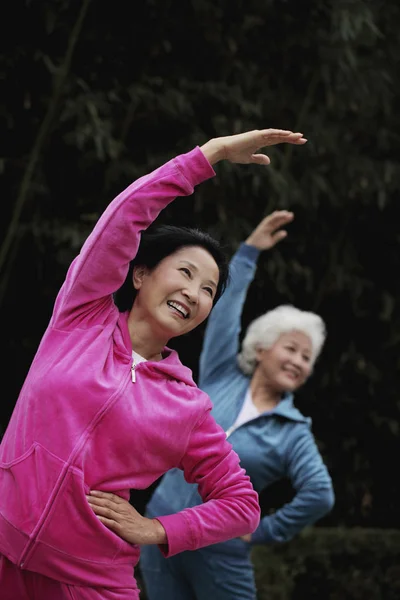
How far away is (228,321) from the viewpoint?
297 centimetres

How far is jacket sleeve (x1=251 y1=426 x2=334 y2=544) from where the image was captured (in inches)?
115

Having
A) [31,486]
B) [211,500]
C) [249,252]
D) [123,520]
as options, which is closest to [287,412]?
[249,252]

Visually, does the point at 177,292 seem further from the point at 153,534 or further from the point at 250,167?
the point at 250,167

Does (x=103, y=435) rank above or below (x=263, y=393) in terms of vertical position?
above

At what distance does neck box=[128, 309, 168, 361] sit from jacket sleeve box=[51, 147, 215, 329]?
0.10 metres

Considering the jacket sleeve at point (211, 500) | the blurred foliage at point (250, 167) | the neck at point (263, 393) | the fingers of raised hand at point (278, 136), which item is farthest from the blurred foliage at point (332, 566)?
the fingers of raised hand at point (278, 136)

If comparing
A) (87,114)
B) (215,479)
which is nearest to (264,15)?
(87,114)

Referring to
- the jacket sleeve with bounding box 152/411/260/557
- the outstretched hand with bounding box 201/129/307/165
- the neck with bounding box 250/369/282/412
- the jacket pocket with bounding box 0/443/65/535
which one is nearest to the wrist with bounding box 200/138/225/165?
the outstretched hand with bounding box 201/129/307/165

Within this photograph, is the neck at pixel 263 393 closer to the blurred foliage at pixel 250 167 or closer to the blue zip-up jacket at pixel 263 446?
the blue zip-up jacket at pixel 263 446

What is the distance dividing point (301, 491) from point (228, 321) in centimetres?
56

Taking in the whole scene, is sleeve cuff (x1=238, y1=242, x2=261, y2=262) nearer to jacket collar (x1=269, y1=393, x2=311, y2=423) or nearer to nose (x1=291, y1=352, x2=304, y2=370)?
nose (x1=291, y1=352, x2=304, y2=370)

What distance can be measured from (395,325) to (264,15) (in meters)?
1.71

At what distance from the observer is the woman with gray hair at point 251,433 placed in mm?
2766

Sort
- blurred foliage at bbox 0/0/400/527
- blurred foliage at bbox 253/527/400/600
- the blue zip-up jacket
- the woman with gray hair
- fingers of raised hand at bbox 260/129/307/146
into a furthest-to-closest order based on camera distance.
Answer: blurred foliage at bbox 253/527/400/600 < blurred foliage at bbox 0/0/400/527 < the blue zip-up jacket < the woman with gray hair < fingers of raised hand at bbox 260/129/307/146
